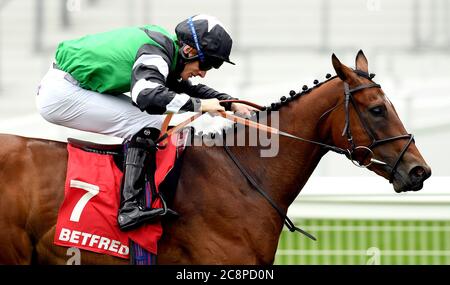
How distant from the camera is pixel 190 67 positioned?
4.20 metres

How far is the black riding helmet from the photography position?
409 centimetres

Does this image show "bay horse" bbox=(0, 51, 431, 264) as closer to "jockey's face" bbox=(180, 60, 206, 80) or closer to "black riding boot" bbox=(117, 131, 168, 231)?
"black riding boot" bbox=(117, 131, 168, 231)

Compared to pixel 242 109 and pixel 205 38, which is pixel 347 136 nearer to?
pixel 242 109

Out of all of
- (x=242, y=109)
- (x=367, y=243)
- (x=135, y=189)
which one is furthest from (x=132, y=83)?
(x=367, y=243)

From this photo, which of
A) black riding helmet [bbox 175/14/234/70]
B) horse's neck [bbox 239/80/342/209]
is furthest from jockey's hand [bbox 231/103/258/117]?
black riding helmet [bbox 175/14/234/70]

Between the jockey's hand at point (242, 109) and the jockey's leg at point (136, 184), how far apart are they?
0.48m

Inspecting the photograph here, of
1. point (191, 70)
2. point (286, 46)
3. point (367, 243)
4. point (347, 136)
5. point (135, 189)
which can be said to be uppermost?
point (191, 70)

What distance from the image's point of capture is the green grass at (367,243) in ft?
19.0

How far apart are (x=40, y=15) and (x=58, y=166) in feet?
19.5

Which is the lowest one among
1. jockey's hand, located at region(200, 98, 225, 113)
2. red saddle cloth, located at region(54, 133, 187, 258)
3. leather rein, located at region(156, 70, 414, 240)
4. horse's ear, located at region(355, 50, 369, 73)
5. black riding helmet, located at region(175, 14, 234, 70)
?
red saddle cloth, located at region(54, 133, 187, 258)

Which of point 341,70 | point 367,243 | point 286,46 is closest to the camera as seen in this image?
point 341,70

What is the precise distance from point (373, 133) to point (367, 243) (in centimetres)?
205

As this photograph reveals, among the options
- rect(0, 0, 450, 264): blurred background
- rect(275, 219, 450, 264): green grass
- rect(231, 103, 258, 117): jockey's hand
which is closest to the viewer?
rect(231, 103, 258, 117): jockey's hand
